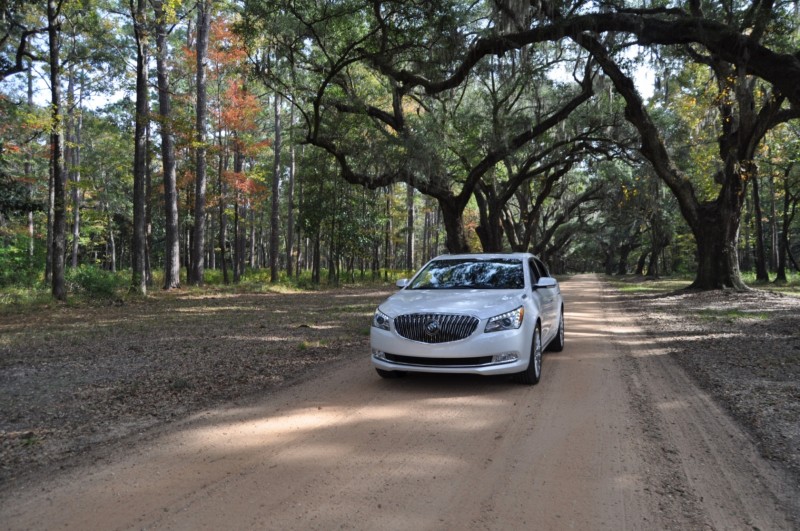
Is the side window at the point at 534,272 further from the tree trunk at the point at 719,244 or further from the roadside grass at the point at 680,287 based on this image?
the roadside grass at the point at 680,287

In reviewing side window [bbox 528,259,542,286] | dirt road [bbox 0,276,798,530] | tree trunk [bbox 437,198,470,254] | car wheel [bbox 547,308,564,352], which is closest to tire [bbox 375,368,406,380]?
dirt road [bbox 0,276,798,530]

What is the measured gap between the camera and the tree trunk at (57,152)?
1441 cm

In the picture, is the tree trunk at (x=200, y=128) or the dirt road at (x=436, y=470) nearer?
the dirt road at (x=436, y=470)

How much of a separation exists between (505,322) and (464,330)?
1.67 feet

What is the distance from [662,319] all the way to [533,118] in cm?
1314

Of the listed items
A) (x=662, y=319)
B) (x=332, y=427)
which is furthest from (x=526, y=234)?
(x=332, y=427)

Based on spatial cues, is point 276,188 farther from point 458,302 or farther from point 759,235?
point 759,235

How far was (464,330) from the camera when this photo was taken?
563cm

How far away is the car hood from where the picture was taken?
5785mm

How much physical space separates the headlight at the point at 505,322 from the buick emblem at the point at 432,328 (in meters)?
0.55

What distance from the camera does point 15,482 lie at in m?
3.58

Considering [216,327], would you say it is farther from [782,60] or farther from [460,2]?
[782,60]

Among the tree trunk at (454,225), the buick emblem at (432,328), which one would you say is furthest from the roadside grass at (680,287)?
the buick emblem at (432,328)

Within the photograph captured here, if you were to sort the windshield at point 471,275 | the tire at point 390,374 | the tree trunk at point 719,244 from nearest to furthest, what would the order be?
the tire at point 390,374, the windshield at point 471,275, the tree trunk at point 719,244
